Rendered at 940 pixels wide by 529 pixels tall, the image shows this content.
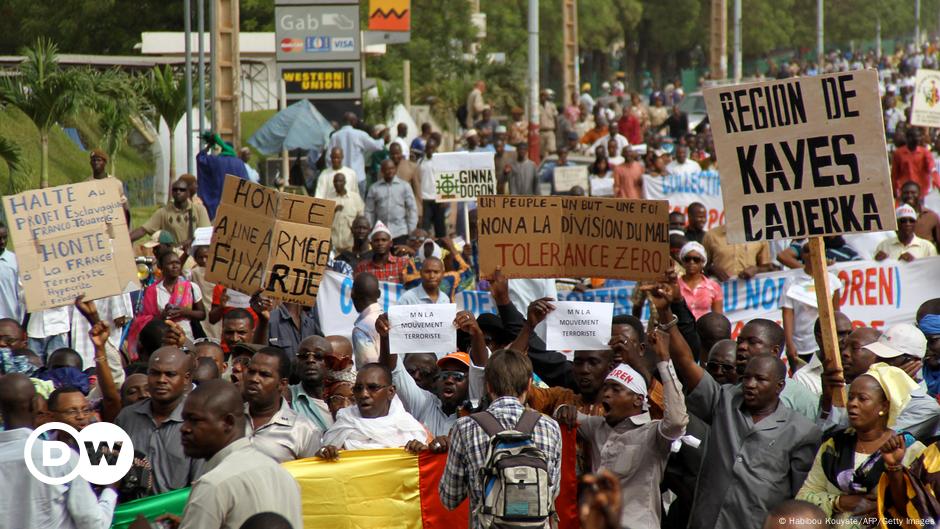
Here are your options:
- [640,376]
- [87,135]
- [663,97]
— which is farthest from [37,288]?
[663,97]

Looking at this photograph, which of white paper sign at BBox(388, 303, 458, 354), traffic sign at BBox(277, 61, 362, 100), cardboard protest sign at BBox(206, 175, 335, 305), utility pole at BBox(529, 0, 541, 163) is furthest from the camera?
utility pole at BBox(529, 0, 541, 163)

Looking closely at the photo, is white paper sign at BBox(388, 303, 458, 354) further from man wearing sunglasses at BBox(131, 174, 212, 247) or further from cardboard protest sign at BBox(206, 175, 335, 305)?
man wearing sunglasses at BBox(131, 174, 212, 247)

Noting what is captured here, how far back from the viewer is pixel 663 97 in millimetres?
45125

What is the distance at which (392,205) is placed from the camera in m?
16.9

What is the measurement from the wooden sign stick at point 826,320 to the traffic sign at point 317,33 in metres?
17.9

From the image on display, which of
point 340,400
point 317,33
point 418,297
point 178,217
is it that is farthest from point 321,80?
point 340,400

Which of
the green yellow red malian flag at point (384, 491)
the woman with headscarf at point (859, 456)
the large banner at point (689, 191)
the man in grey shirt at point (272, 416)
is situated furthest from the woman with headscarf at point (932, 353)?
the large banner at point (689, 191)

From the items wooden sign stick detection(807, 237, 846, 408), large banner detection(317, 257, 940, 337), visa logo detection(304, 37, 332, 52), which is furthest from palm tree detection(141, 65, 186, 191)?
wooden sign stick detection(807, 237, 846, 408)

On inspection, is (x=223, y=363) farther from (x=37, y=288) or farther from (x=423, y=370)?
(x=37, y=288)

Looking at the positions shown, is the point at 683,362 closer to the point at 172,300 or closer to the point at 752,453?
the point at 752,453

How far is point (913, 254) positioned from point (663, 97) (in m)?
33.2

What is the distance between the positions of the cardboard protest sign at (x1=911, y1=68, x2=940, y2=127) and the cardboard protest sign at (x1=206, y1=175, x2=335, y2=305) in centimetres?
1204

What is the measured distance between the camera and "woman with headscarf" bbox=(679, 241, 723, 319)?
33.5 ft

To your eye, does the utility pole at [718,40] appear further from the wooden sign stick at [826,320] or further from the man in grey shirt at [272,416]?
the man in grey shirt at [272,416]
